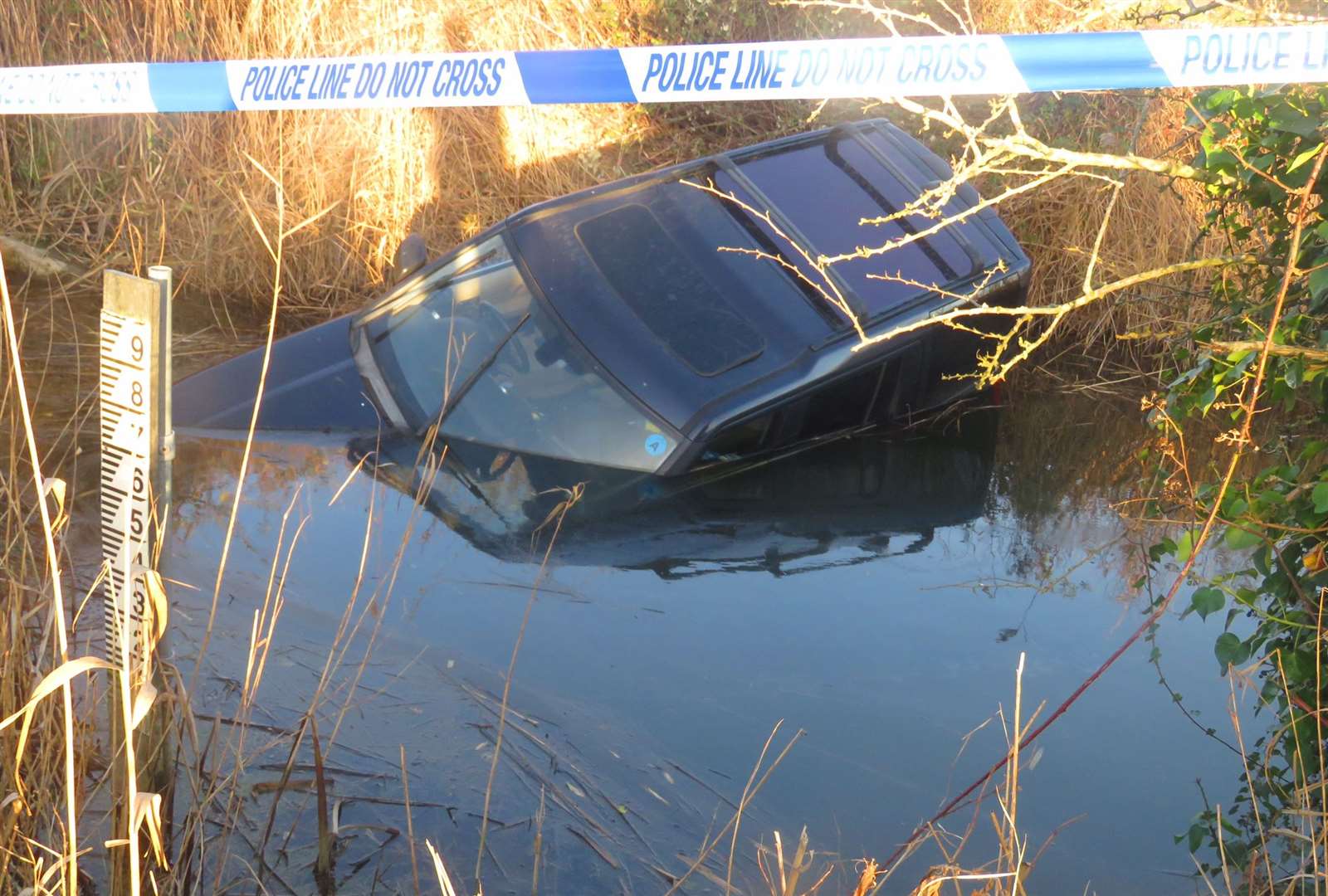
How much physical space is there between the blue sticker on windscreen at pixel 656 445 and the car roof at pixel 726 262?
7cm

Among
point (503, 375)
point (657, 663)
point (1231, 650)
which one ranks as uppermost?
point (503, 375)

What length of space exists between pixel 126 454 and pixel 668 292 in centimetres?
264

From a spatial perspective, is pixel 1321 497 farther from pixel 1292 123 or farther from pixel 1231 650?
pixel 1292 123

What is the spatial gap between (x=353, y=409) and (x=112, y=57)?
5202 mm

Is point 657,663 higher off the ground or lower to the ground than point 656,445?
lower

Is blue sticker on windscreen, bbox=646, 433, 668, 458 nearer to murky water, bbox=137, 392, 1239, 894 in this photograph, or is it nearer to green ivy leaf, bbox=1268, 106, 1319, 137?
murky water, bbox=137, 392, 1239, 894

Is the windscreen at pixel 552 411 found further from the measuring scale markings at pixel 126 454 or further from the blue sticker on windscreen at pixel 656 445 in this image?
the measuring scale markings at pixel 126 454

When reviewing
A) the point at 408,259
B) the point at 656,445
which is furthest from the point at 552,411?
the point at 408,259

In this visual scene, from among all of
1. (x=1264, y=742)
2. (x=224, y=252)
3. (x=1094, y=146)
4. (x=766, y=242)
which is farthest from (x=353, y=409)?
(x=1094, y=146)

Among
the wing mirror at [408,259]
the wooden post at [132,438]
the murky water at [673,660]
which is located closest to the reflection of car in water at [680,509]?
the murky water at [673,660]

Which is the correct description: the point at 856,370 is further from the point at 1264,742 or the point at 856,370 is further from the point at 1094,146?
the point at 1094,146

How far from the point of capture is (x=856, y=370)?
4633mm

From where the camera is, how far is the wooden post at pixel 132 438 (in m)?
2.04

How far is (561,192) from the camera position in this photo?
8.88m
